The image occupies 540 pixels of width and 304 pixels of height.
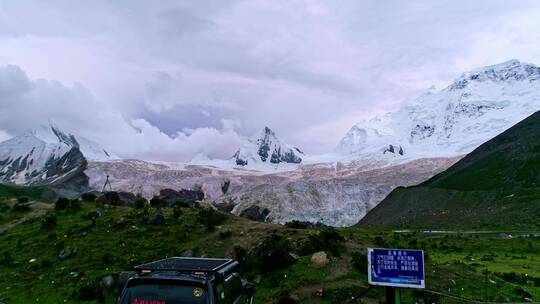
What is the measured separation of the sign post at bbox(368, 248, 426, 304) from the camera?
44.4 ft

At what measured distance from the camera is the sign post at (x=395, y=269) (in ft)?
44.4

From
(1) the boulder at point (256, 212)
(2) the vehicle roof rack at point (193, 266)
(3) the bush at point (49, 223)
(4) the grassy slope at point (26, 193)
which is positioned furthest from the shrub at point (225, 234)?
(1) the boulder at point (256, 212)

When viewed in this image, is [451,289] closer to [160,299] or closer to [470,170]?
[160,299]

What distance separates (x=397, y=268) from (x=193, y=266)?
5853 millimetres

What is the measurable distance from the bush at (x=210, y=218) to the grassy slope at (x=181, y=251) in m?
0.46

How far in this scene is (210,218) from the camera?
36.1m

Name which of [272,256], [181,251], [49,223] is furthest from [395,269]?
[49,223]

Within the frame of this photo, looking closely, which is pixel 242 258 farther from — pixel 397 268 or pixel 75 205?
pixel 75 205

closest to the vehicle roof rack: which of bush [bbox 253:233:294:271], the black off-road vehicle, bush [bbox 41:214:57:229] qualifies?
the black off-road vehicle

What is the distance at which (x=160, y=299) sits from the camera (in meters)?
10.2

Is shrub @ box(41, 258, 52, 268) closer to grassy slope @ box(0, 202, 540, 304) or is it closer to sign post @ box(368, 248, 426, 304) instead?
grassy slope @ box(0, 202, 540, 304)

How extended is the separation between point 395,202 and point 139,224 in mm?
101015

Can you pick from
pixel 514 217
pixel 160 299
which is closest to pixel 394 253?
pixel 160 299

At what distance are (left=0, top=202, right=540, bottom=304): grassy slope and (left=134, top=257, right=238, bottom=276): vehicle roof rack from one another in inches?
385
